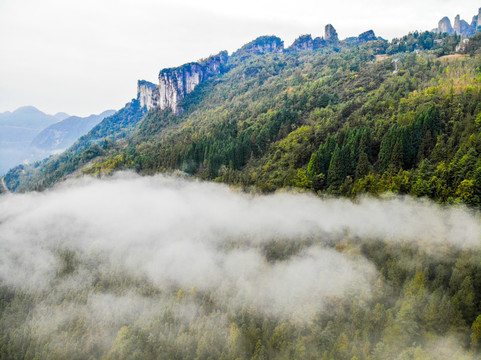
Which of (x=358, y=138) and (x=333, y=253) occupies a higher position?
(x=358, y=138)

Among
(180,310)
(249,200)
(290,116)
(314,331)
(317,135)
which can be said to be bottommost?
(180,310)

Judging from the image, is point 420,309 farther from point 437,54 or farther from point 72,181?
point 72,181

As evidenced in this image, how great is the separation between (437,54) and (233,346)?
139538 mm

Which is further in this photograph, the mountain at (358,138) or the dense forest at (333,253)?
the mountain at (358,138)

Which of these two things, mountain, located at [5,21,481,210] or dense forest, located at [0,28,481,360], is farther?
mountain, located at [5,21,481,210]

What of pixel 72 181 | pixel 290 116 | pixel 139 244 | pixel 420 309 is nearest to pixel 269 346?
pixel 420 309

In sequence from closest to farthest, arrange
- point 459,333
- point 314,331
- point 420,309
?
1. point 459,333
2. point 420,309
3. point 314,331

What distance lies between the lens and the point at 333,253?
5819 cm

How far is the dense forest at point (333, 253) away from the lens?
39562 millimetres

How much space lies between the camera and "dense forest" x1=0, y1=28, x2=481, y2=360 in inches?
1558

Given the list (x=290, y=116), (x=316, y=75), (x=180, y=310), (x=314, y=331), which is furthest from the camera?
(x=316, y=75)

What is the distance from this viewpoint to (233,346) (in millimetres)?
51938

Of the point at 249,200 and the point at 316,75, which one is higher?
the point at 316,75

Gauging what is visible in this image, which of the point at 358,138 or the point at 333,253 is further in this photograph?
the point at 358,138
